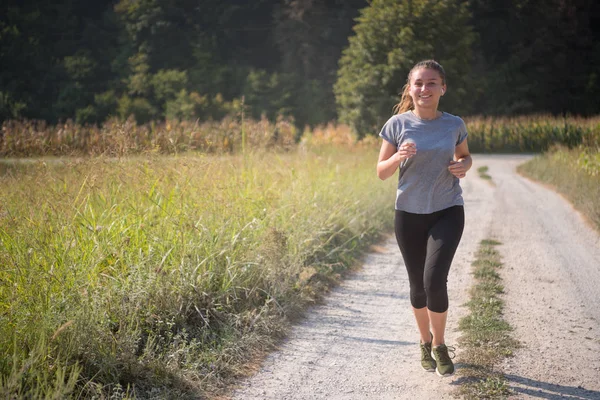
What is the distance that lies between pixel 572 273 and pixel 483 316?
2329mm

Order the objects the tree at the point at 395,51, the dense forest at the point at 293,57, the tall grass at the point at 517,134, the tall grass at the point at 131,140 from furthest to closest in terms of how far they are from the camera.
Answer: the dense forest at the point at 293,57
the tree at the point at 395,51
the tall grass at the point at 517,134
the tall grass at the point at 131,140

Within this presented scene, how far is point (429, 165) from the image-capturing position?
13.7ft

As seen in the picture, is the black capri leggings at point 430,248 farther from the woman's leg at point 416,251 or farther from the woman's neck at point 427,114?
the woman's neck at point 427,114

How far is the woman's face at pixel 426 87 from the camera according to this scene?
4188 mm

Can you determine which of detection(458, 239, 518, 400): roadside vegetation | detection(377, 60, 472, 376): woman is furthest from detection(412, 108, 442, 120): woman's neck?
detection(458, 239, 518, 400): roadside vegetation

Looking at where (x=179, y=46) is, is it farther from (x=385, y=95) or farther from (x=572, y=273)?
(x=572, y=273)

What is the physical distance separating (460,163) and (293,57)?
47312 mm

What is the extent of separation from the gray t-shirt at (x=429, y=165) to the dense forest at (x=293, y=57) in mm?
29938

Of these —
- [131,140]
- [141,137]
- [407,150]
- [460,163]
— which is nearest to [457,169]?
[460,163]

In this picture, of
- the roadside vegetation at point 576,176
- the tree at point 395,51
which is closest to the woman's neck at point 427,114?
the roadside vegetation at point 576,176

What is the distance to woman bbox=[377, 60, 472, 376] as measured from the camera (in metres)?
4.12

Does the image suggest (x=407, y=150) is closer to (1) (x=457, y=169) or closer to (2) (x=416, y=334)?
(1) (x=457, y=169)

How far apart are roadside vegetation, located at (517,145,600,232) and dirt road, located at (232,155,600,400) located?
2.26 meters

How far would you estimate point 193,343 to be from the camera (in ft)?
14.4
